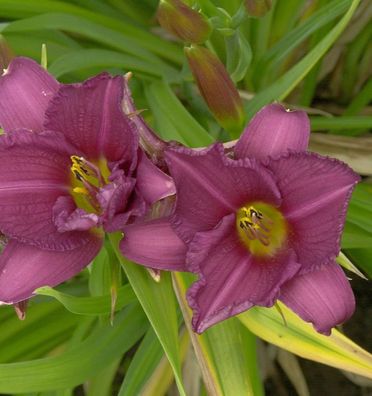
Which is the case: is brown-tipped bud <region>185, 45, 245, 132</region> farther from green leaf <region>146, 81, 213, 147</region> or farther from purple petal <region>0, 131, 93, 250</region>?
purple petal <region>0, 131, 93, 250</region>

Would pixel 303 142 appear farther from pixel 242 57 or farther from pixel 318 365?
pixel 318 365

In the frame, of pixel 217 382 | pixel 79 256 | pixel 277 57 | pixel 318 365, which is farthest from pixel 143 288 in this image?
pixel 318 365

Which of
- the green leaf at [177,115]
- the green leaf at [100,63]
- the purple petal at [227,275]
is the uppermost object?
the purple petal at [227,275]

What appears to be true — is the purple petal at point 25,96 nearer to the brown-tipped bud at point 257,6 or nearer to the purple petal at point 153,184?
the purple petal at point 153,184

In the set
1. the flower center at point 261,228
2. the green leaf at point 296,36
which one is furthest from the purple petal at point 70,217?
the green leaf at point 296,36

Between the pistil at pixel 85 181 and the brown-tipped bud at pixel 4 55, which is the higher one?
the brown-tipped bud at pixel 4 55

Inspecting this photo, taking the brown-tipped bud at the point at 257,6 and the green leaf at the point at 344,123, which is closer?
the brown-tipped bud at the point at 257,6

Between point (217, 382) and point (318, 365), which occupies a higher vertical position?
point (217, 382)
